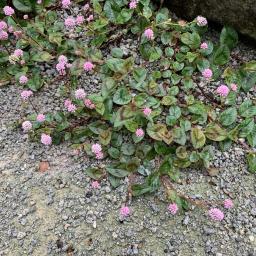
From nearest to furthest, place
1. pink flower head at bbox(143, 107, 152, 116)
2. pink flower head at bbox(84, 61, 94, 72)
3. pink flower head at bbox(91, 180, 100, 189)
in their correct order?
pink flower head at bbox(91, 180, 100, 189)
pink flower head at bbox(143, 107, 152, 116)
pink flower head at bbox(84, 61, 94, 72)

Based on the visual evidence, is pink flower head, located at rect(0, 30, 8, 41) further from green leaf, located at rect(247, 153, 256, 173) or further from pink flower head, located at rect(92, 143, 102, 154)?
green leaf, located at rect(247, 153, 256, 173)

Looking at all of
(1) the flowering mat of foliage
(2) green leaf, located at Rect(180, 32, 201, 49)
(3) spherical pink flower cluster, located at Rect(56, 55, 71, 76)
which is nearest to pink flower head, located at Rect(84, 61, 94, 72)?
(1) the flowering mat of foliage

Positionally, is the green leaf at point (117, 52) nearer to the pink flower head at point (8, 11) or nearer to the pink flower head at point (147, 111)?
the pink flower head at point (147, 111)

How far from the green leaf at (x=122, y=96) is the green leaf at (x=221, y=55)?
25.5 inches

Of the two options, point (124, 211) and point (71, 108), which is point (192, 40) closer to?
point (71, 108)

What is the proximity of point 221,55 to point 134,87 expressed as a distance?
2.06ft

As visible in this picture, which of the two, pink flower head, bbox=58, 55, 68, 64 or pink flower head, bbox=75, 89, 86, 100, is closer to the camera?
pink flower head, bbox=75, 89, 86, 100

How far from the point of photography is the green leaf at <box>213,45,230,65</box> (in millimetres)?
3186

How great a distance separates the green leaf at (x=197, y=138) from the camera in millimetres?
2822

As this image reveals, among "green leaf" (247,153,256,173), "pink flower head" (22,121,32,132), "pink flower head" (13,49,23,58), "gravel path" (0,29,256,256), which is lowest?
"gravel path" (0,29,256,256)

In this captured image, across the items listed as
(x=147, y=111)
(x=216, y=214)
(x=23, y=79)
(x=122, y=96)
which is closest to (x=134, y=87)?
(x=122, y=96)

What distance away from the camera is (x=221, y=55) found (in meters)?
3.20

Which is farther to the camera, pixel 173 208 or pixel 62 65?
pixel 62 65

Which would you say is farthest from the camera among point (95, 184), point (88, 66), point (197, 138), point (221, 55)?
point (221, 55)
